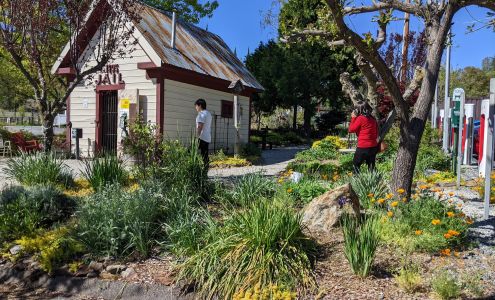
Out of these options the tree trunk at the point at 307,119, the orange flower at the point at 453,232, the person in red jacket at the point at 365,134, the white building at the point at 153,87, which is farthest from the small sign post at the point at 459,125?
the tree trunk at the point at 307,119

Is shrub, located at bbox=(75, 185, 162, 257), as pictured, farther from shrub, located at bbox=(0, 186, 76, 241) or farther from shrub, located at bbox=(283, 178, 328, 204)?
shrub, located at bbox=(283, 178, 328, 204)

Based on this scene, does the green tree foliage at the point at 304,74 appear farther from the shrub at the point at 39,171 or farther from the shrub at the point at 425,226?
the shrub at the point at 425,226

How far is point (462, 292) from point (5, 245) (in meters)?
4.90

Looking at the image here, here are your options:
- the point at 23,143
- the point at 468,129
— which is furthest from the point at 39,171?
the point at 468,129

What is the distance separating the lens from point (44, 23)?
8.06 m

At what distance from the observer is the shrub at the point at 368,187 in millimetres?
5844

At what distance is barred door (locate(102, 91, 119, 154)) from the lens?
44.8 ft

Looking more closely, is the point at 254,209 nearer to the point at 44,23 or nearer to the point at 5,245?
the point at 5,245

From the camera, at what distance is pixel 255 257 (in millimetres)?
4008

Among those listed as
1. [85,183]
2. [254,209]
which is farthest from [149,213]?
[85,183]

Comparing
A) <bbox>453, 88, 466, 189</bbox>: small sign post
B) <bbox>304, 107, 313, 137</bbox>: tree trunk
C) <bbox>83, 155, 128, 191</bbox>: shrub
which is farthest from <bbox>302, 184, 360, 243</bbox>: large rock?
<bbox>304, 107, 313, 137</bbox>: tree trunk

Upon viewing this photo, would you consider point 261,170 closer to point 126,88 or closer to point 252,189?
point 252,189

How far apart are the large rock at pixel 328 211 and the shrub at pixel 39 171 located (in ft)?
15.6

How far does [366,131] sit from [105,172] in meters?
4.46
